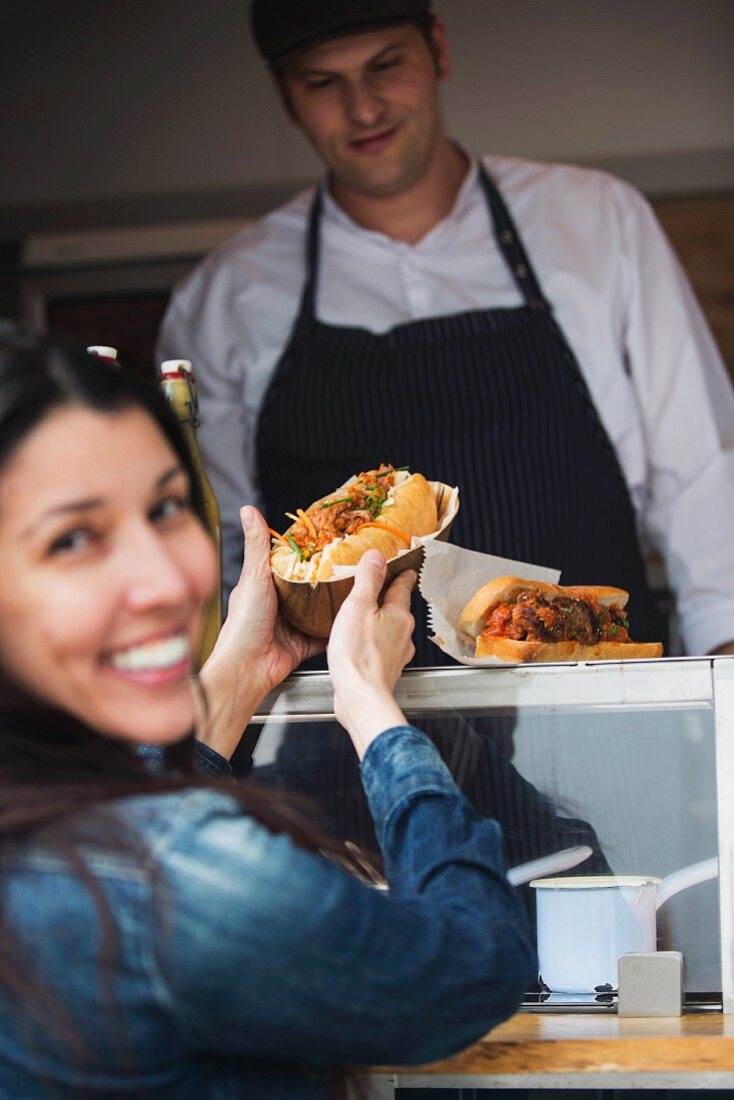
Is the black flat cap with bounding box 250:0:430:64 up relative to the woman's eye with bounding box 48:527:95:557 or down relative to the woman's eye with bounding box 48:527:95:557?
up

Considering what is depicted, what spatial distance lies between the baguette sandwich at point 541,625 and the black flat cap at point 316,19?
3.74ft

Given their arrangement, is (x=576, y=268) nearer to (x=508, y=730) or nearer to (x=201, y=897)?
(x=508, y=730)

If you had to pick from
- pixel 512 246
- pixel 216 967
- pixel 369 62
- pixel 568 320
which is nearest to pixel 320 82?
pixel 369 62

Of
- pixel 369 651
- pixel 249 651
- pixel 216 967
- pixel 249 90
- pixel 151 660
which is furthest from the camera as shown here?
pixel 249 90

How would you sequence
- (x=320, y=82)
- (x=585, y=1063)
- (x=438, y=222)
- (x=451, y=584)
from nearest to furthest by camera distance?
(x=585, y=1063) < (x=451, y=584) < (x=320, y=82) < (x=438, y=222)

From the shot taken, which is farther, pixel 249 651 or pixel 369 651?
pixel 249 651

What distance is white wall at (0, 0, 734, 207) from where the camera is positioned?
9.78 ft

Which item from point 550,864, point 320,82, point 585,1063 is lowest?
point 585,1063

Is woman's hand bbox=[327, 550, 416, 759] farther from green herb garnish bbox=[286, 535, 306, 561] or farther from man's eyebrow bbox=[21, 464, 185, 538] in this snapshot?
man's eyebrow bbox=[21, 464, 185, 538]

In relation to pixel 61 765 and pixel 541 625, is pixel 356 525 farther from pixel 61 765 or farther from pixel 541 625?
pixel 61 765

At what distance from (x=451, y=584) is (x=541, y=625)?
0.10 meters

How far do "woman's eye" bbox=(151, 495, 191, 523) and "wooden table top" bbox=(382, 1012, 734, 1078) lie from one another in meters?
0.44

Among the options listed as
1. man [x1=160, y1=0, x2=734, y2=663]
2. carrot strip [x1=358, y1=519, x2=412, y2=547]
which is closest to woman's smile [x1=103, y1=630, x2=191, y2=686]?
carrot strip [x1=358, y1=519, x2=412, y2=547]

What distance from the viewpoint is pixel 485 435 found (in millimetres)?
2131
